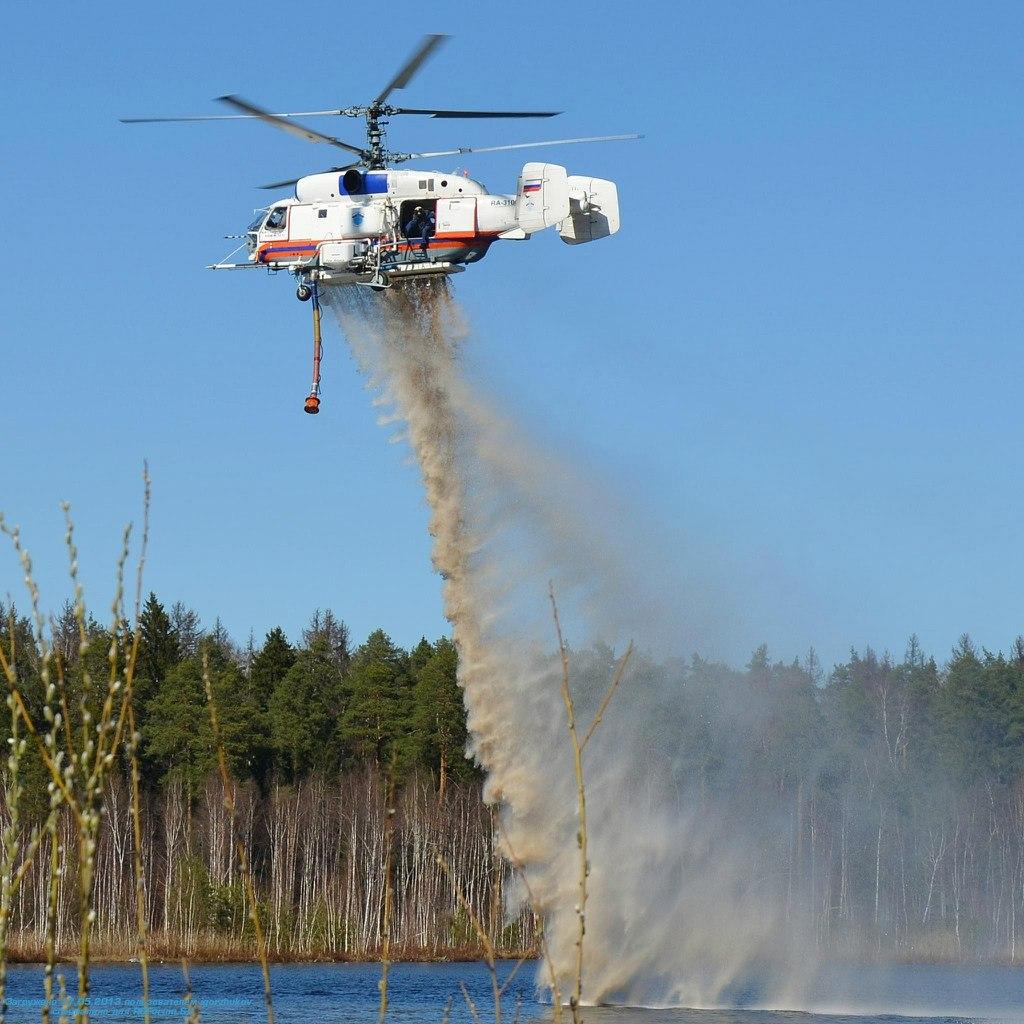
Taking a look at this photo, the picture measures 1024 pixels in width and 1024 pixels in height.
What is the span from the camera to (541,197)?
29656 millimetres

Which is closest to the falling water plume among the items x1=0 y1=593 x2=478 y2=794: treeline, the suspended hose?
the suspended hose

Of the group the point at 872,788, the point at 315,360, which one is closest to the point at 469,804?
the point at 872,788

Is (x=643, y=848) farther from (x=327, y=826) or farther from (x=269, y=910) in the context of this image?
(x=327, y=826)

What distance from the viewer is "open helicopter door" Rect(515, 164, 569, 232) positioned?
29312 mm

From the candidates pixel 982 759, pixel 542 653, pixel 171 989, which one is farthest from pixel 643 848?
pixel 982 759

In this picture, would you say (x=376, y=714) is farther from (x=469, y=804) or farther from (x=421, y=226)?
(x=421, y=226)

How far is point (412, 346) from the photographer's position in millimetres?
33469

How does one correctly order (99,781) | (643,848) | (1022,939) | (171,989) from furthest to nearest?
(1022,939)
(171,989)
(643,848)
(99,781)

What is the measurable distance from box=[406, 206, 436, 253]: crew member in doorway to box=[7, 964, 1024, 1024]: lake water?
1310cm

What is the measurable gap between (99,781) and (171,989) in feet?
160

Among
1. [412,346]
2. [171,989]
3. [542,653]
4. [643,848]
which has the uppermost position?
[412,346]

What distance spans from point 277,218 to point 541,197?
503 cm

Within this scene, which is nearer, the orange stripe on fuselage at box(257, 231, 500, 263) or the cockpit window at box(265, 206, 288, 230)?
the orange stripe on fuselage at box(257, 231, 500, 263)

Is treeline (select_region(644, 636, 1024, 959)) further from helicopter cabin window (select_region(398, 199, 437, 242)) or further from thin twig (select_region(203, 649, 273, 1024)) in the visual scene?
thin twig (select_region(203, 649, 273, 1024))
